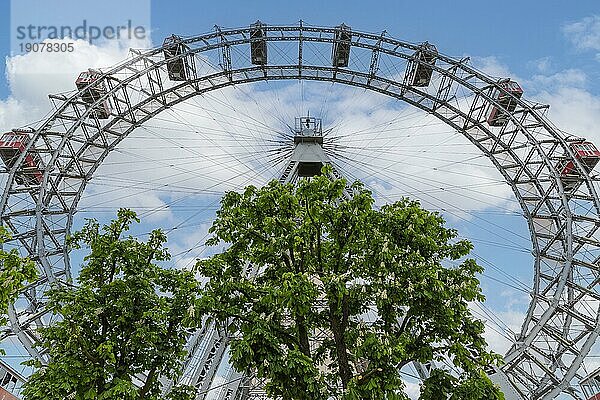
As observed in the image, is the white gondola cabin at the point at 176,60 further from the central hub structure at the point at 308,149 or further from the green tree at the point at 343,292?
the green tree at the point at 343,292

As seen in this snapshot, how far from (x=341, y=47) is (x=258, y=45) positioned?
481 cm

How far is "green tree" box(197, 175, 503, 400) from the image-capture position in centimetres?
1258

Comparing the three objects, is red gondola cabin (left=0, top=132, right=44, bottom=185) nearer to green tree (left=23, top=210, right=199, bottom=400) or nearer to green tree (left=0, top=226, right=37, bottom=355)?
green tree (left=23, top=210, right=199, bottom=400)

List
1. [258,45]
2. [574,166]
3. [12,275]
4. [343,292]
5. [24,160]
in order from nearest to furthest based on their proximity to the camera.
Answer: [12,275] < [343,292] < [24,160] < [574,166] < [258,45]

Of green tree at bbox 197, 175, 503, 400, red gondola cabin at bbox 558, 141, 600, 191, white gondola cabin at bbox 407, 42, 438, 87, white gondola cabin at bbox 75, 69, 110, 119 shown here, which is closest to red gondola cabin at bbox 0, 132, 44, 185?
white gondola cabin at bbox 75, 69, 110, 119

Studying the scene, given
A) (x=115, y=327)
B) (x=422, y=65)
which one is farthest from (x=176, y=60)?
(x=115, y=327)

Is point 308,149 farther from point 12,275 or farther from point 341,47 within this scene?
point 12,275

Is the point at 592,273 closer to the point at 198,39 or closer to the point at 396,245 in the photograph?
the point at 396,245

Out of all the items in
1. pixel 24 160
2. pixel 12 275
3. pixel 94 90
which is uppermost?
pixel 94 90

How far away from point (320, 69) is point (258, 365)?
73.9 ft

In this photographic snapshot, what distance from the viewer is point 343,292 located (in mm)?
13156

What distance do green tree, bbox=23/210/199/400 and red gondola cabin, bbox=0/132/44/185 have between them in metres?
16.6

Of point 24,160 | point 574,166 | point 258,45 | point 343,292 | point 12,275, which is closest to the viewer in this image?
point 12,275

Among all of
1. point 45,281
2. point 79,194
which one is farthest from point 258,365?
point 79,194
